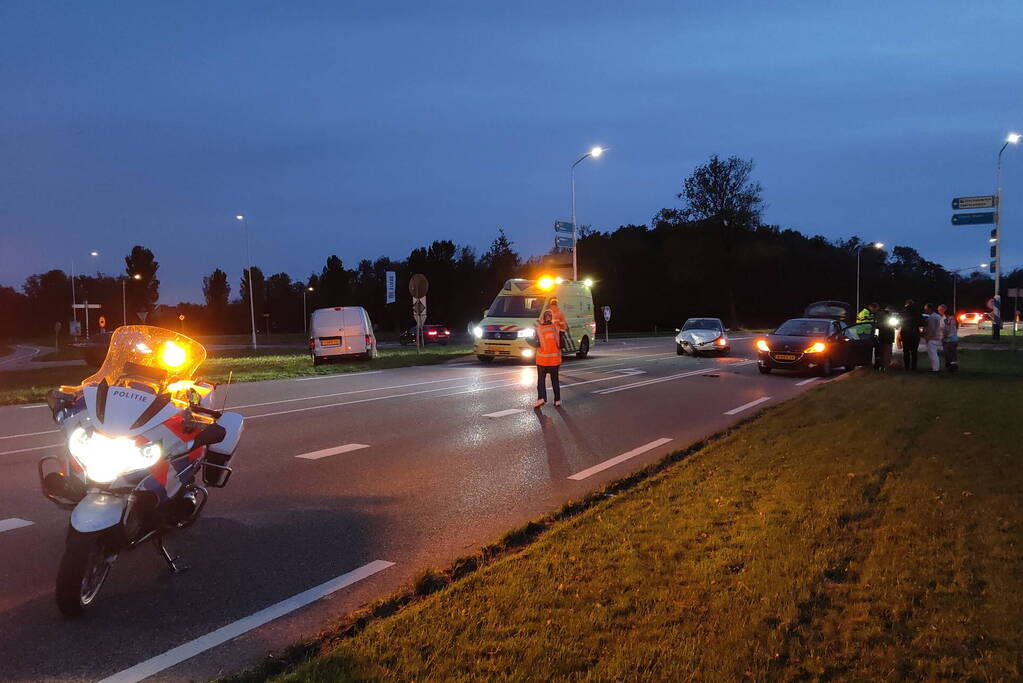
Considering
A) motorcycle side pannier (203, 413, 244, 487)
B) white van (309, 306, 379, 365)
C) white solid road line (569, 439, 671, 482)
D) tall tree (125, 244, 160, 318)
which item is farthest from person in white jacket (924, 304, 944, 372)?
Result: tall tree (125, 244, 160, 318)

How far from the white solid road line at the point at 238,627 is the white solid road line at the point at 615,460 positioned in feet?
9.76

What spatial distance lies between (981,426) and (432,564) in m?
7.96

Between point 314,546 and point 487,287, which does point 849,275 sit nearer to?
point 487,287

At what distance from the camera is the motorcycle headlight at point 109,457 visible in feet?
14.2

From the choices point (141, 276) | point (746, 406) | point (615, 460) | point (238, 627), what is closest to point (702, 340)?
point (746, 406)

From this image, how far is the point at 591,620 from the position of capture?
3658 millimetres

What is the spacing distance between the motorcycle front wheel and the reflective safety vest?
29.2 feet

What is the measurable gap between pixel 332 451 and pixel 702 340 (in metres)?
19.9

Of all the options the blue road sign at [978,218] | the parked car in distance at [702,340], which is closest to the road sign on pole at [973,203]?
the blue road sign at [978,218]

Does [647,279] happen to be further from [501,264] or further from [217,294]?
[217,294]

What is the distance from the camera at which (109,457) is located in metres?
4.35

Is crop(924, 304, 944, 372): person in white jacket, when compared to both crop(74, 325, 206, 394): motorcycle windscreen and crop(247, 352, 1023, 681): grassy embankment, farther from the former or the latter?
crop(74, 325, 206, 394): motorcycle windscreen

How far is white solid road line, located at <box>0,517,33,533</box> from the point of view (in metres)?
5.64

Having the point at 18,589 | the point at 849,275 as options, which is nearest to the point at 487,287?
the point at 849,275
